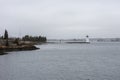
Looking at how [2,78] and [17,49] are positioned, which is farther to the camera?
[17,49]

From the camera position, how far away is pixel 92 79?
88.4 ft

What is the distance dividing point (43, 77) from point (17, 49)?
230ft

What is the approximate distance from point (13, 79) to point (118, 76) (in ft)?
39.0

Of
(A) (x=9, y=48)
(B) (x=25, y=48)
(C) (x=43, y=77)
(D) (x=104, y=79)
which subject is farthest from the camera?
(B) (x=25, y=48)

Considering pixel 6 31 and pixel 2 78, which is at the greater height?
pixel 6 31

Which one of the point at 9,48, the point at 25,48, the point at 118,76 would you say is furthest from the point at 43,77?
the point at 25,48

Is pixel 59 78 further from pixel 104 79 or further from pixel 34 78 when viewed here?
pixel 104 79

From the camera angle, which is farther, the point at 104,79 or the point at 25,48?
the point at 25,48

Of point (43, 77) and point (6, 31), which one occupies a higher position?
point (6, 31)

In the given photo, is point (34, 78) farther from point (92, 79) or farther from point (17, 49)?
point (17, 49)

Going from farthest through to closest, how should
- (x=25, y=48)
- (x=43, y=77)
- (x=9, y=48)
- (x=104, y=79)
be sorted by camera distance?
(x=25, y=48)
(x=9, y=48)
(x=43, y=77)
(x=104, y=79)

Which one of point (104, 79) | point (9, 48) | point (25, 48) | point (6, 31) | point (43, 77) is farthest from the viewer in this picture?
point (6, 31)

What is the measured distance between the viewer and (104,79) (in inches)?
1058

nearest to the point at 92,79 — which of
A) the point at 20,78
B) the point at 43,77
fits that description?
the point at 43,77
